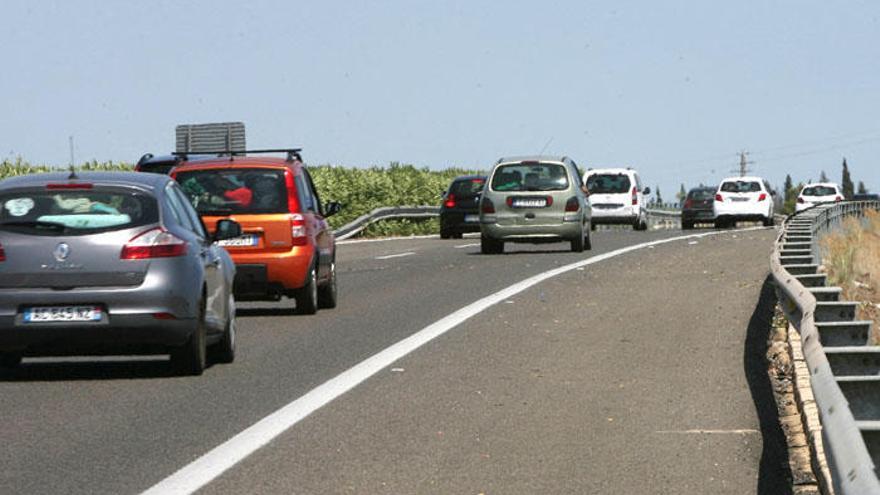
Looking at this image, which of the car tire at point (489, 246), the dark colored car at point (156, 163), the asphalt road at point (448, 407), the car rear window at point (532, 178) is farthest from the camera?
the car tire at point (489, 246)

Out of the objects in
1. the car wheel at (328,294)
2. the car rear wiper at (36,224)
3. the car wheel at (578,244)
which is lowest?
the car wheel at (578,244)

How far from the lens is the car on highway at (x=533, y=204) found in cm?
3356

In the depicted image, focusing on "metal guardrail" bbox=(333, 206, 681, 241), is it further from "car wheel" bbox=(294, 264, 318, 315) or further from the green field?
"car wheel" bbox=(294, 264, 318, 315)

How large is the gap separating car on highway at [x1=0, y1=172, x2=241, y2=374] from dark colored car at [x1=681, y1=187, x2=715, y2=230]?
49011 millimetres

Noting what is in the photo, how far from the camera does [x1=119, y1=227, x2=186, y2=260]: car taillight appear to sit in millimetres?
13156

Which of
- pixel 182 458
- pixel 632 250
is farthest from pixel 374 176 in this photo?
pixel 182 458

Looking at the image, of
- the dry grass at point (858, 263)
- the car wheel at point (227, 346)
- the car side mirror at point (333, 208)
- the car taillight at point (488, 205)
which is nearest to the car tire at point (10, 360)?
the car wheel at point (227, 346)

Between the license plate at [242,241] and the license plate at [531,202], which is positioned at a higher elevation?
the license plate at [242,241]

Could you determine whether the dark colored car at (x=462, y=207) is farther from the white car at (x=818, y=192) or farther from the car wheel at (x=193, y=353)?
the car wheel at (x=193, y=353)

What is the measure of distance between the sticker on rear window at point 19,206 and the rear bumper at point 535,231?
67.8 ft

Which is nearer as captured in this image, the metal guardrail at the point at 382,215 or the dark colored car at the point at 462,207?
the dark colored car at the point at 462,207

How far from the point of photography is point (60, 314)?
12977 mm

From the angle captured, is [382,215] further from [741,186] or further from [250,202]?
[250,202]

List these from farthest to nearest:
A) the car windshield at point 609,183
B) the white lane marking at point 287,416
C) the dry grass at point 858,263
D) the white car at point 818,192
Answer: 1. the white car at point 818,192
2. the car windshield at point 609,183
3. the dry grass at point 858,263
4. the white lane marking at point 287,416
